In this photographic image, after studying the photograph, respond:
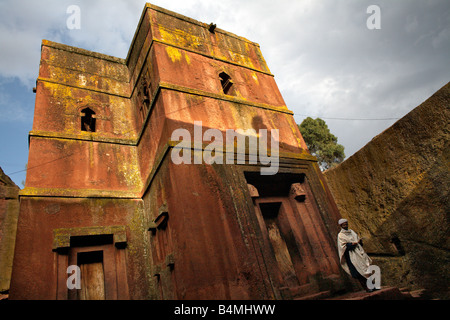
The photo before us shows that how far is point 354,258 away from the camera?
14.3 ft

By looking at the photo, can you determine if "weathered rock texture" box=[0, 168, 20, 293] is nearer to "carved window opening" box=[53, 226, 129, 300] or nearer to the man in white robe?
"carved window opening" box=[53, 226, 129, 300]

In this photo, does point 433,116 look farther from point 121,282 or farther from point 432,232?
point 121,282

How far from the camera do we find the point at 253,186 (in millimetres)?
5480

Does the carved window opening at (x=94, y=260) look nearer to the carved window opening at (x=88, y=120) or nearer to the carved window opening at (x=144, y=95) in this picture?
the carved window opening at (x=144, y=95)

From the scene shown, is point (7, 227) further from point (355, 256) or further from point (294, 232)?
point (355, 256)

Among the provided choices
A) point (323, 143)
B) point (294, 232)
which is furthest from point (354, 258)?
point (323, 143)

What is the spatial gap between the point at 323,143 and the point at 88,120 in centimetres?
1535

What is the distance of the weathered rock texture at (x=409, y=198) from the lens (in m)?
4.61

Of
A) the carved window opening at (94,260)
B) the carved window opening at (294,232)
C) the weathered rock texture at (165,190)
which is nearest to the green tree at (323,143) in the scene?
the weathered rock texture at (165,190)

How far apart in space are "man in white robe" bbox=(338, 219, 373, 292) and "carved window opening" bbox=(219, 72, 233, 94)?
4.62m

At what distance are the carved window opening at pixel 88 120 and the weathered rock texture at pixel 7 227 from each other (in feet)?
7.36
